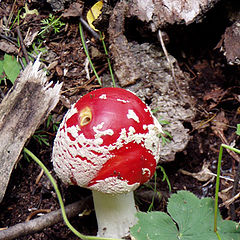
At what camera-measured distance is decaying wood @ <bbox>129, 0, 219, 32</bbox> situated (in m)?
3.05

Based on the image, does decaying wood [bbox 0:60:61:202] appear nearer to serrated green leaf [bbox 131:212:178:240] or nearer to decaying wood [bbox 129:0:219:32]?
decaying wood [bbox 129:0:219:32]

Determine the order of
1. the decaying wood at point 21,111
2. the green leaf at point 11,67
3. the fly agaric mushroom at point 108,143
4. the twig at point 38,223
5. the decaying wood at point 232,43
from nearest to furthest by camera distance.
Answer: the fly agaric mushroom at point 108,143 → the twig at point 38,223 → the decaying wood at point 21,111 → the decaying wood at point 232,43 → the green leaf at point 11,67

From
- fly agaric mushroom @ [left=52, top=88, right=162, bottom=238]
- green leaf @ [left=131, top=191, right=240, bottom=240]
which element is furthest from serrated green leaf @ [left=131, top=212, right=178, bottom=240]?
fly agaric mushroom @ [left=52, top=88, right=162, bottom=238]

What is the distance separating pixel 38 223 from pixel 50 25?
6.18 feet

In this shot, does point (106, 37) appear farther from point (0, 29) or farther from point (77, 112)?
point (77, 112)

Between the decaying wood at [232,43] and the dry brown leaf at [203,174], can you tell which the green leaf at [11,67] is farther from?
the decaying wood at [232,43]

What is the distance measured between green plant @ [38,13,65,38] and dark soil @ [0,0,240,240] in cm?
5

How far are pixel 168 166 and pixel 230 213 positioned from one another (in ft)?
2.15

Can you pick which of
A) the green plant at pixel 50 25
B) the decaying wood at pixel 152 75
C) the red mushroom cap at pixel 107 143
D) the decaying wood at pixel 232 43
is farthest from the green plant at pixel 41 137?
the decaying wood at pixel 232 43

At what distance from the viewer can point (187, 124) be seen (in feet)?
10.5

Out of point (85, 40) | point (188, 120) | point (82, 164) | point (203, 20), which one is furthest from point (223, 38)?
point (82, 164)

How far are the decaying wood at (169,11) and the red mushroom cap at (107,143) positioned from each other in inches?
36.2

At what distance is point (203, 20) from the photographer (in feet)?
10.3

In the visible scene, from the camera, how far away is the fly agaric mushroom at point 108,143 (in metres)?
2.36
